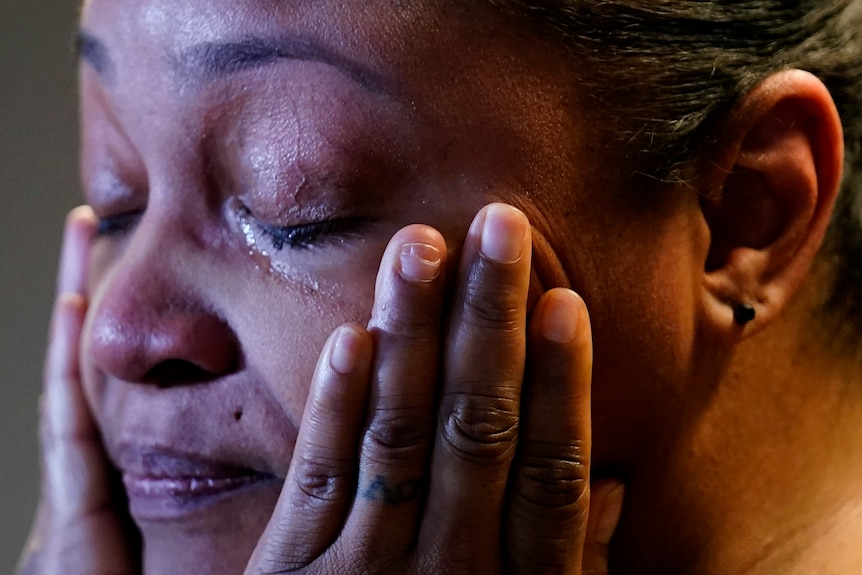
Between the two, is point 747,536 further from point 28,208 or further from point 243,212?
point 28,208

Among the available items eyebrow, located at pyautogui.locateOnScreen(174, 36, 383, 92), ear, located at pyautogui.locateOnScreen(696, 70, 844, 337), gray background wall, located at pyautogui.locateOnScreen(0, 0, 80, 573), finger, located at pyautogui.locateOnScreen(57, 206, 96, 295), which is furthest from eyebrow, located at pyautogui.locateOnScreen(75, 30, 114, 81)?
gray background wall, located at pyautogui.locateOnScreen(0, 0, 80, 573)

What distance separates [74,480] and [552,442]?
2.12 ft

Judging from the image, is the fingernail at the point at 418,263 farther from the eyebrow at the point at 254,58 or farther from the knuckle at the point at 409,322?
the eyebrow at the point at 254,58

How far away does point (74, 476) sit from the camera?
1.02m

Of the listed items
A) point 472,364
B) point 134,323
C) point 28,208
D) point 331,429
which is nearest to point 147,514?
point 134,323

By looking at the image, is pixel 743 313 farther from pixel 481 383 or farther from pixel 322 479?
pixel 322 479

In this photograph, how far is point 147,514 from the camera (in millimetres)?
855

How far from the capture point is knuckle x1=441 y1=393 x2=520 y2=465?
0.64m

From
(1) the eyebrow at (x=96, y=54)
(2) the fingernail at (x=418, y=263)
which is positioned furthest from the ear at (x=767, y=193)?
(1) the eyebrow at (x=96, y=54)

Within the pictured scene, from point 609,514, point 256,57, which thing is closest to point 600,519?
point 609,514

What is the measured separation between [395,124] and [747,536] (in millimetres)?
520

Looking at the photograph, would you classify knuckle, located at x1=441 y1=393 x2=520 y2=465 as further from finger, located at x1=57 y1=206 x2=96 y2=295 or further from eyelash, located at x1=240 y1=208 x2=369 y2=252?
finger, located at x1=57 y1=206 x2=96 y2=295

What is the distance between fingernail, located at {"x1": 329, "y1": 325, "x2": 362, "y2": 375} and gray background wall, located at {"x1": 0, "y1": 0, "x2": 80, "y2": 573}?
113 cm

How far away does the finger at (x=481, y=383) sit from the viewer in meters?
0.62
